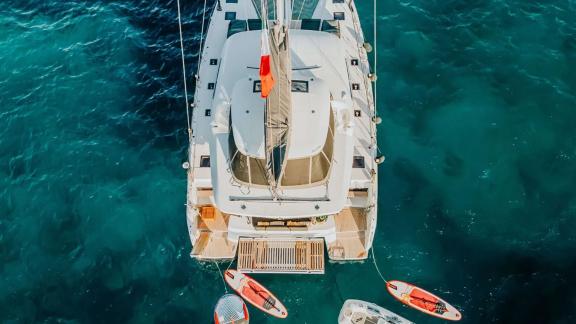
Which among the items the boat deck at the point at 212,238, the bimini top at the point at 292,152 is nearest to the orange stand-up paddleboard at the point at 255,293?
the boat deck at the point at 212,238

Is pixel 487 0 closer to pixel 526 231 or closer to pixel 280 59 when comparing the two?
pixel 526 231

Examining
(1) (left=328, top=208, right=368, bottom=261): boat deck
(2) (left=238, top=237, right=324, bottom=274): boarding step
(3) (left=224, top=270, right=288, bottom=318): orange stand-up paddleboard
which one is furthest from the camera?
(1) (left=328, top=208, right=368, bottom=261): boat deck

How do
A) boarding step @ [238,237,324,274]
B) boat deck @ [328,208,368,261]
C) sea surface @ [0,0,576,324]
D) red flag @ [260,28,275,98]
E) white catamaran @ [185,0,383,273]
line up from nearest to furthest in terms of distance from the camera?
red flag @ [260,28,275,98] → white catamaran @ [185,0,383,273] → boarding step @ [238,237,324,274] → boat deck @ [328,208,368,261] → sea surface @ [0,0,576,324]

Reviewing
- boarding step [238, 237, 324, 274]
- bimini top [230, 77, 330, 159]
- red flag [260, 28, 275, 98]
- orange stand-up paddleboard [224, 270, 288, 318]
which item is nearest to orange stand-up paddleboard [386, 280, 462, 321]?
boarding step [238, 237, 324, 274]

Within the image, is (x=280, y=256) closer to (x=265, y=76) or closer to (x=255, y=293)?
(x=255, y=293)

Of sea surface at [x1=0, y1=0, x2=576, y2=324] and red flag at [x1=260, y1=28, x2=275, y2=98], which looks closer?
red flag at [x1=260, y1=28, x2=275, y2=98]

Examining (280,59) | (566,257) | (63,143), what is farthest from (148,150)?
(566,257)

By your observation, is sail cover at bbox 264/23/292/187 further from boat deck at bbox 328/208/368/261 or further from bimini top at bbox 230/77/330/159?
boat deck at bbox 328/208/368/261
